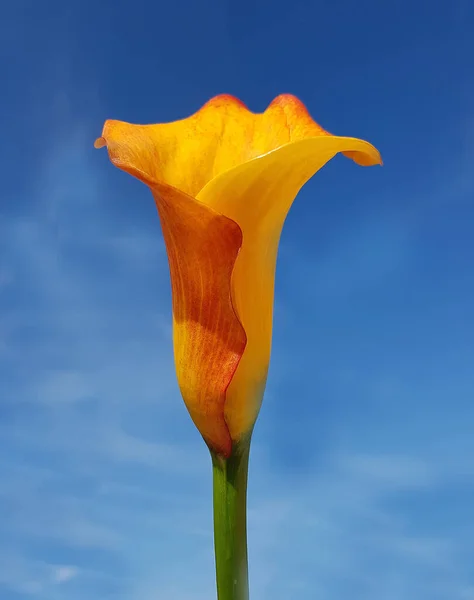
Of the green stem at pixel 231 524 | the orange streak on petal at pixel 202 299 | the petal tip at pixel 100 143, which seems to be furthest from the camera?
the petal tip at pixel 100 143

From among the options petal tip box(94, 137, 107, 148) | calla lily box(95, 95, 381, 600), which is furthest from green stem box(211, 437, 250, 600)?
petal tip box(94, 137, 107, 148)

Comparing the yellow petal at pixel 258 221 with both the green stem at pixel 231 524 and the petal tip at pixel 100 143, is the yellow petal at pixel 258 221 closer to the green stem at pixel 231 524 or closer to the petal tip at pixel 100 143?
the green stem at pixel 231 524

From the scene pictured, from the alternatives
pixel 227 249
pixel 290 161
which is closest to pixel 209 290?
pixel 227 249

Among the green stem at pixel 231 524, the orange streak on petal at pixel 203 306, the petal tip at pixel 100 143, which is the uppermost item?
the petal tip at pixel 100 143

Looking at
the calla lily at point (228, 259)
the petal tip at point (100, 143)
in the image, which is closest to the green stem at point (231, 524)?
the calla lily at point (228, 259)

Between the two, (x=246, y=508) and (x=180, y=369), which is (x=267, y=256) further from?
(x=246, y=508)

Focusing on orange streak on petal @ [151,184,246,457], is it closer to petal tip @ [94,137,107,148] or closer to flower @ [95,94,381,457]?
flower @ [95,94,381,457]

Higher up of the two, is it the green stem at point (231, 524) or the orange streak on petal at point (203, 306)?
the orange streak on petal at point (203, 306)
